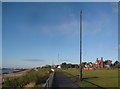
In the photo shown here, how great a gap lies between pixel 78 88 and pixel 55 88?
1.76 metres

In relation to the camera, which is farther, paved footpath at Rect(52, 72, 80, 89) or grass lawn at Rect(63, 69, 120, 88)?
grass lawn at Rect(63, 69, 120, 88)

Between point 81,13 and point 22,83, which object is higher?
point 81,13

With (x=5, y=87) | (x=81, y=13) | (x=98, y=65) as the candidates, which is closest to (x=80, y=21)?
(x=81, y=13)

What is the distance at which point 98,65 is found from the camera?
197750 mm

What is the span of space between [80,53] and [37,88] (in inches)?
642

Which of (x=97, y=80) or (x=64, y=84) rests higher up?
(x=64, y=84)

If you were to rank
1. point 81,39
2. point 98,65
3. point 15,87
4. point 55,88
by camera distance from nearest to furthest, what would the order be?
point 55,88, point 15,87, point 81,39, point 98,65

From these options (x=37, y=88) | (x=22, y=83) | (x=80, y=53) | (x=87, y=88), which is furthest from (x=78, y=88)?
(x=80, y=53)

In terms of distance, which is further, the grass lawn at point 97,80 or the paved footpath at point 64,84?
the grass lawn at point 97,80

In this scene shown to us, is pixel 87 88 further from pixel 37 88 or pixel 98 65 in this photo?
pixel 98 65

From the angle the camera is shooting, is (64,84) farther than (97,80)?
No

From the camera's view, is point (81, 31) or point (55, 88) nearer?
point (55, 88)

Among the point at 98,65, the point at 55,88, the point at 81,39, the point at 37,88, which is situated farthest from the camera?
the point at 98,65

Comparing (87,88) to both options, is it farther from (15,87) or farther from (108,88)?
(15,87)
